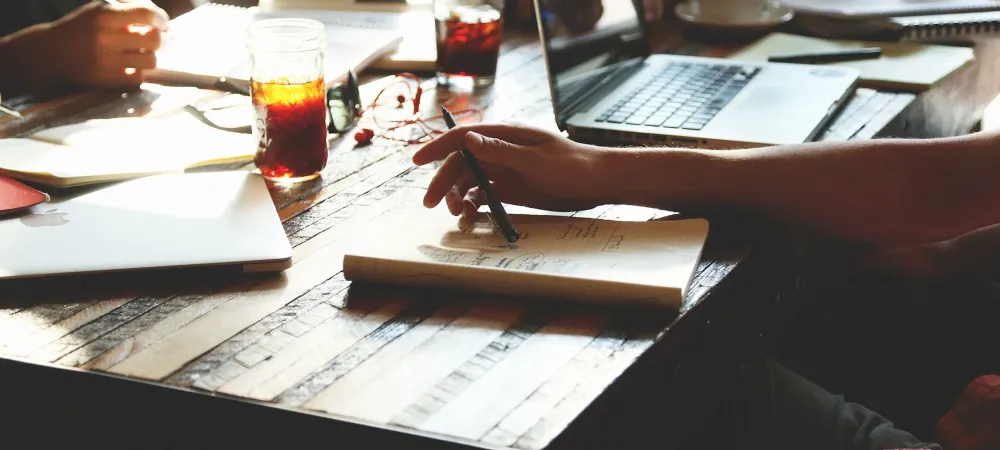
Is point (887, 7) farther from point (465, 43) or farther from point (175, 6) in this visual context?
point (175, 6)

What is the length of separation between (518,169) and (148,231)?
359 millimetres

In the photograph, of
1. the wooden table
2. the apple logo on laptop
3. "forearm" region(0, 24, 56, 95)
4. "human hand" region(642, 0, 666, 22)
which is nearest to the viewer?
the wooden table

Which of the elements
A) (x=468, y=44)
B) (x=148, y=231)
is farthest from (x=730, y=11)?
(x=148, y=231)

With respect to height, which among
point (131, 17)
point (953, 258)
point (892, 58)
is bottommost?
point (953, 258)

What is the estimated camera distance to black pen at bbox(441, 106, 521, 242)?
0.92 meters

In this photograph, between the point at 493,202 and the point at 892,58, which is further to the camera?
the point at 892,58

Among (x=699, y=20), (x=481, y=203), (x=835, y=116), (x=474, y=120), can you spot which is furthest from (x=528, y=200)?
(x=699, y=20)

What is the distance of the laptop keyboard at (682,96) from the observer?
133cm

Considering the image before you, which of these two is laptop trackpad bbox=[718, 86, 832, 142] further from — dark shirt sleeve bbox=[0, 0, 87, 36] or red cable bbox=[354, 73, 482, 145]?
dark shirt sleeve bbox=[0, 0, 87, 36]

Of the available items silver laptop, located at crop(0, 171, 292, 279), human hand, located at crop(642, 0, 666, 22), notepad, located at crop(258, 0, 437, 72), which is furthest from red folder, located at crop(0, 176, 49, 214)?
human hand, located at crop(642, 0, 666, 22)

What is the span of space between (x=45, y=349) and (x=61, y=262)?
→ 12 centimetres

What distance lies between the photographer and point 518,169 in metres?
0.99

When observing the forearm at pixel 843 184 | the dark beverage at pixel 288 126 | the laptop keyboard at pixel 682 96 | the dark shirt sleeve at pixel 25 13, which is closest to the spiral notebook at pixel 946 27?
the laptop keyboard at pixel 682 96

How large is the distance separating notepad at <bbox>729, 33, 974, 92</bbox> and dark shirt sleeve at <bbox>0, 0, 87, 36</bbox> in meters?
1.36
